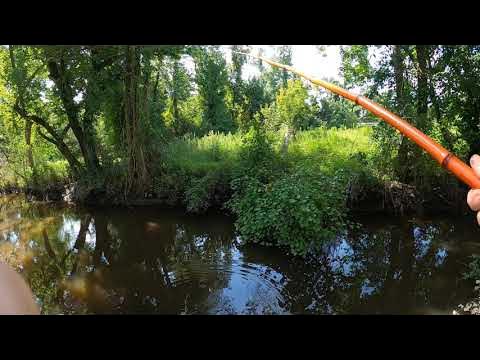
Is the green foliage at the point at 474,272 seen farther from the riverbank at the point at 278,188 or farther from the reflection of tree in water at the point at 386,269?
the riverbank at the point at 278,188

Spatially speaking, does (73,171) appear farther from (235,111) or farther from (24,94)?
(235,111)

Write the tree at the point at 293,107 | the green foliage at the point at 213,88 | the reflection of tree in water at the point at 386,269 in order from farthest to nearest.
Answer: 1. the green foliage at the point at 213,88
2. the tree at the point at 293,107
3. the reflection of tree in water at the point at 386,269

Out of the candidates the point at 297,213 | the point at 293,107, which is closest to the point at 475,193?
the point at 297,213

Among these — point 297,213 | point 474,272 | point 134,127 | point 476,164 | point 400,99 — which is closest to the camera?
point 476,164

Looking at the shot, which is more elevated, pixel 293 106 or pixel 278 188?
pixel 293 106

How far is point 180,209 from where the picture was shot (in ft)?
29.8

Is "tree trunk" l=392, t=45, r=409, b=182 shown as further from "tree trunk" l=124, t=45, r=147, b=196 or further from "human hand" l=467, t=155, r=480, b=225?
"human hand" l=467, t=155, r=480, b=225

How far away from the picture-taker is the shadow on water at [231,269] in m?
4.69

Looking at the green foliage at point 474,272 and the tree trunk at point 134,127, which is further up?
the tree trunk at point 134,127

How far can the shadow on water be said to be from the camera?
4691 millimetres

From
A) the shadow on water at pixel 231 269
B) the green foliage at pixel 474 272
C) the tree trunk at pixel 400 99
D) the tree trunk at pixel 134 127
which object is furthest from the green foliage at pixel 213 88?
the green foliage at pixel 474 272

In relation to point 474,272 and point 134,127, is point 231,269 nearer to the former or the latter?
point 474,272

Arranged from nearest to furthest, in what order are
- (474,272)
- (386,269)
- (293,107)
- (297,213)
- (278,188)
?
(474,272) < (297,213) < (386,269) < (278,188) < (293,107)

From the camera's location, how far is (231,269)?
18.4 feet
